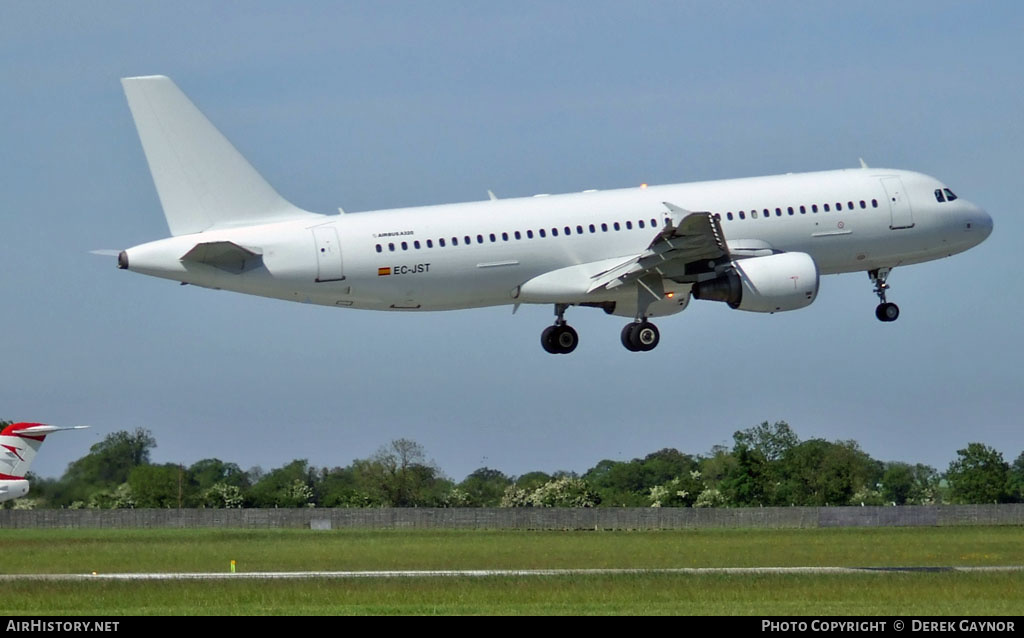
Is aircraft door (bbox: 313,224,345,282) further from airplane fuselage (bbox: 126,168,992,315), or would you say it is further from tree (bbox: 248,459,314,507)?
tree (bbox: 248,459,314,507)

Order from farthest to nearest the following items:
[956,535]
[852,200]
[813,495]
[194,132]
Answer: [813,495] → [956,535] → [852,200] → [194,132]

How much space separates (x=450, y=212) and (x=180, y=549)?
18.8 metres

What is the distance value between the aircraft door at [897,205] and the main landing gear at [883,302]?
7.97 ft

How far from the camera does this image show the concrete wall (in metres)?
83.5

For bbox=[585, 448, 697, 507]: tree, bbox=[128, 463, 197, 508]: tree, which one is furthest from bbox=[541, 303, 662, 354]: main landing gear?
bbox=[585, 448, 697, 507]: tree

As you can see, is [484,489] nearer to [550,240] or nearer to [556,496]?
[556,496]

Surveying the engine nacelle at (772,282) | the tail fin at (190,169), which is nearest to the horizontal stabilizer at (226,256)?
the tail fin at (190,169)

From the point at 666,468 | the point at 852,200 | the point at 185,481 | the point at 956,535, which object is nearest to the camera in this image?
the point at 852,200

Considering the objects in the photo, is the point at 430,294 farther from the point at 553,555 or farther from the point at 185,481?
the point at 185,481

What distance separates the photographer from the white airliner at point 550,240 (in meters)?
51.1

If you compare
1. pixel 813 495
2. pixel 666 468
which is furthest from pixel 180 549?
pixel 666 468

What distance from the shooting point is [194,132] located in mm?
52125

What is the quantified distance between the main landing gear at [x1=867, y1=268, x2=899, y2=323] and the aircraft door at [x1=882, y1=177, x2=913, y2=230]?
2430mm

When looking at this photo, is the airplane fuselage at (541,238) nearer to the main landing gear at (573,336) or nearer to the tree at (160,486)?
the main landing gear at (573,336)
